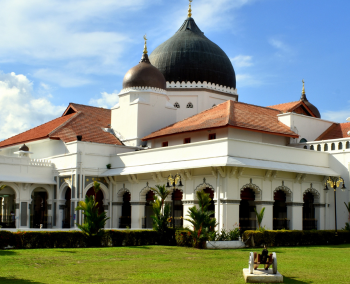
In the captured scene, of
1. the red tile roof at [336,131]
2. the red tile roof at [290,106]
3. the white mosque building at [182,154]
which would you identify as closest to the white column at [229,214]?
the white mosque building at [182,154]

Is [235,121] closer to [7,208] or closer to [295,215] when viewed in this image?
[295,215]

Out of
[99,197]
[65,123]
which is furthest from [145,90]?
[99,197]

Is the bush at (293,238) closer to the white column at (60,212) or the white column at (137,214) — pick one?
the white column at (137,214)

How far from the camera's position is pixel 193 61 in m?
36.3

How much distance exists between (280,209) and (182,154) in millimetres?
7330

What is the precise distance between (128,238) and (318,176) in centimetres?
1233

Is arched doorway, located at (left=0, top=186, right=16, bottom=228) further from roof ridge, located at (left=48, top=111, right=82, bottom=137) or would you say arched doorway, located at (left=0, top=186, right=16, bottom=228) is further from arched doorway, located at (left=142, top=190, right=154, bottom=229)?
arched doorway, located at (left=142, top=190, right=154, bottom=229)

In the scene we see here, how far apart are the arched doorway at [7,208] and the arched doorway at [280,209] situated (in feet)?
55.2

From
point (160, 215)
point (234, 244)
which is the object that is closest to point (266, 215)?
point (234, 244)

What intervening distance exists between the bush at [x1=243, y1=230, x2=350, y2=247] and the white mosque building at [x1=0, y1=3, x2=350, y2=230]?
226 centimetres

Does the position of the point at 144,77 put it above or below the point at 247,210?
above

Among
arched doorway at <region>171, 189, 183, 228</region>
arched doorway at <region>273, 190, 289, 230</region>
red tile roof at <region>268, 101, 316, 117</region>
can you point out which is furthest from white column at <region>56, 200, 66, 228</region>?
red tile roof at <region>268, 101, 316, 117</region>

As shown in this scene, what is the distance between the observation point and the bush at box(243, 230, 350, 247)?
22.5 meters

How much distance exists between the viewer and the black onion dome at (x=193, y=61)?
36.3 m
